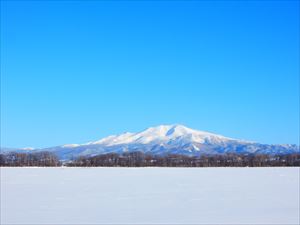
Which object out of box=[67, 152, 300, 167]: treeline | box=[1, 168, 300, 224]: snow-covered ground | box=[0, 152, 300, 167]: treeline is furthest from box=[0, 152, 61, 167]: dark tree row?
box=[1, 168, 300, 224]: snow-covered ground

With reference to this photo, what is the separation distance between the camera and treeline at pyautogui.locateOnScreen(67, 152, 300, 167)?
87.1 m

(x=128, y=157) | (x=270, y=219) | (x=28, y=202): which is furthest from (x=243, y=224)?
(x=128, y=157)

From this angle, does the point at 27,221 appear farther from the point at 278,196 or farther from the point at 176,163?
the point at 176,163

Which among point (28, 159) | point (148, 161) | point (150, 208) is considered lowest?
point (150, 208)

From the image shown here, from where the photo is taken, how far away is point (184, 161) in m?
89.9

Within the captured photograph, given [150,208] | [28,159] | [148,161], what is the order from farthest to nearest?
1. [28,159]
2. [148,161]
3. [150,208]

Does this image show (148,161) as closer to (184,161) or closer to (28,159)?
(184,161)

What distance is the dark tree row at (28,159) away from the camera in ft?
287

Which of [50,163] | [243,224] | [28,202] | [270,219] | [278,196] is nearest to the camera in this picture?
[243,224]

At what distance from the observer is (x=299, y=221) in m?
10.5

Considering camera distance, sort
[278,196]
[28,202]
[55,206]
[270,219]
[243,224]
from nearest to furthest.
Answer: [243,224] < [270,219] < [55,206] < [28,202] < [278,196]

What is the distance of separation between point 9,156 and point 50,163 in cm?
1254

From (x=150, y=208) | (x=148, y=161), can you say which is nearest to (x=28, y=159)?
(x=148, y=161)

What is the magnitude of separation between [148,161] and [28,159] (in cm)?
2632
